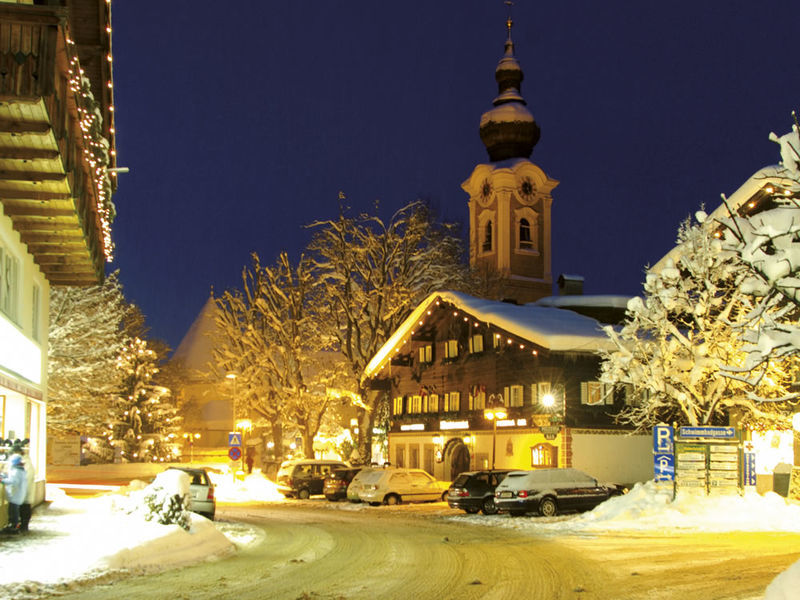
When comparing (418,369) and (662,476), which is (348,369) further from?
(662,476)

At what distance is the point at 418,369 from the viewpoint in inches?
1956

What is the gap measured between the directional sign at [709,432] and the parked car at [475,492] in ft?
21.9

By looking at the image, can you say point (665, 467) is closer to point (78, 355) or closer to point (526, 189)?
point (78, 355)

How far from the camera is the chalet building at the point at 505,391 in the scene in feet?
123

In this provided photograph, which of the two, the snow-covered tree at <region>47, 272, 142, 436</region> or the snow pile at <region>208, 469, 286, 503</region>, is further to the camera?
the snow pile at <region>208, 469, 286, 503</region>

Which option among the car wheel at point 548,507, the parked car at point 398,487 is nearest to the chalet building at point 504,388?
the parked car at point 398,487

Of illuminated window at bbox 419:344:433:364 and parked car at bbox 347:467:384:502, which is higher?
illuminated window at bbox 419:344:433:364

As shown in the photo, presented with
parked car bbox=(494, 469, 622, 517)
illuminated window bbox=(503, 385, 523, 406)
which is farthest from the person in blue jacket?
illuminated window bbox=(503, 385, 523, 406)

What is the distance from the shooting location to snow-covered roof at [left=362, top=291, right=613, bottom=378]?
122 ft

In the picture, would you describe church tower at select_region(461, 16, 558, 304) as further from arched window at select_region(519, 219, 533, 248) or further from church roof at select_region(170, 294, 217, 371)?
church roof at select_region(170, 294, 217, 371)

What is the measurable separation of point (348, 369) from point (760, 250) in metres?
38.1

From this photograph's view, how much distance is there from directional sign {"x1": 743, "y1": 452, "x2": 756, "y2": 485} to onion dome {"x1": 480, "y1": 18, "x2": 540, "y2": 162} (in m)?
58.7

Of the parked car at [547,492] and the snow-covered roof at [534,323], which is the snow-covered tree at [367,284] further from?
the parked car at [547,492]

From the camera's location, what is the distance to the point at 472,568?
623 inches
